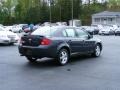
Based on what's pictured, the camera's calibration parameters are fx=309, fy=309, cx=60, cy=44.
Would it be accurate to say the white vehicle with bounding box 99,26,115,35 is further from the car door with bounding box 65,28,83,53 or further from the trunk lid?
the trunk lid

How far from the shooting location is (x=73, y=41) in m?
11.8

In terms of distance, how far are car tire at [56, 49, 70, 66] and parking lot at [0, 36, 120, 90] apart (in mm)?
186

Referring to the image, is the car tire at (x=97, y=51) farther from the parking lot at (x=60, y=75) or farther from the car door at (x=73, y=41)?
the car door at (x=73, y=41)

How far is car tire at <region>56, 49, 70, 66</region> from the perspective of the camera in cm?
1112

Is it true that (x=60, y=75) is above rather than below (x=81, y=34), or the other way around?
below

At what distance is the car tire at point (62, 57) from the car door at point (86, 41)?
3.88 ft

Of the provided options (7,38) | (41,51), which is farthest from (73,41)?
(7,38)

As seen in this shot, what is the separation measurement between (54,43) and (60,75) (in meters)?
1.97

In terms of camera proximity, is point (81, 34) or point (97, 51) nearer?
point (81, 34)

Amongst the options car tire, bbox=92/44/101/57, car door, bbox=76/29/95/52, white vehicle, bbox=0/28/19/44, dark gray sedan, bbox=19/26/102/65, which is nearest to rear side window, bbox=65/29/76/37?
dark gray sedan, bbox=19/26/102/65

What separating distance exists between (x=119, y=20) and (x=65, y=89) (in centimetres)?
6362

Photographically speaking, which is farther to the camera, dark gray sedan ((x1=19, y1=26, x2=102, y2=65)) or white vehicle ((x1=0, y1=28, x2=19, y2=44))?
white vehicle ((x1=0, y1=28, x2=19, y2=44))

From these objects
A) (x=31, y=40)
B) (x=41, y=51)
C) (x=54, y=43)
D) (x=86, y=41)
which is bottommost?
(x=41, y=51)

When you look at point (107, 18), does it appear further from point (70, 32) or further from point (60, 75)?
point (60, 75)
